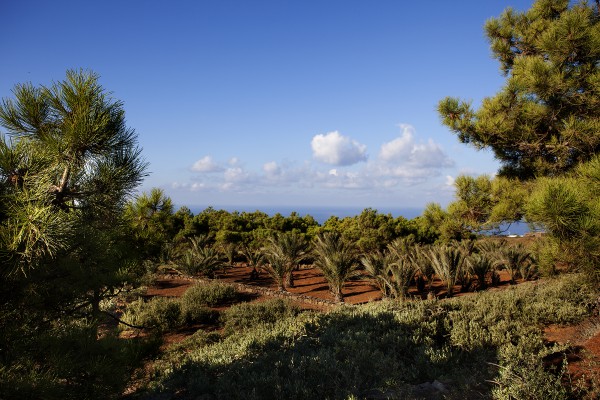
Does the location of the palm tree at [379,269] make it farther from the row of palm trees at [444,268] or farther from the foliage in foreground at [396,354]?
the foliage in foreground at [396,354]

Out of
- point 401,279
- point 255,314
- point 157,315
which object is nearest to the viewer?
point 255,314

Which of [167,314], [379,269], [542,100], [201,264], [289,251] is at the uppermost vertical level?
[542,100]

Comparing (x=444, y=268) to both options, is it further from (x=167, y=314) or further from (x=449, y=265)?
(x=167, y=314)

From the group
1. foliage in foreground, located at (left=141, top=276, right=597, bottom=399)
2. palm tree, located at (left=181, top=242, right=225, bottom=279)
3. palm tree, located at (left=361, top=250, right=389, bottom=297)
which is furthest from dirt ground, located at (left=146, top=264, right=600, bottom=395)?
palm tree, located at (left=361, top=250, right=389, bottom=297)

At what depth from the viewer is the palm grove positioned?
307 centimetres

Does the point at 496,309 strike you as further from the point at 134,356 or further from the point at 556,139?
the point at 134,356

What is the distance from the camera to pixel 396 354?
17.4ft

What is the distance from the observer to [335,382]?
4371 mm

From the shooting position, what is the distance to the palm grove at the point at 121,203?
121 inches

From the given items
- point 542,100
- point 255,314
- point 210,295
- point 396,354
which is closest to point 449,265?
point 542,100

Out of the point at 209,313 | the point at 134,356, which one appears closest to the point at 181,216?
the point at 209,313

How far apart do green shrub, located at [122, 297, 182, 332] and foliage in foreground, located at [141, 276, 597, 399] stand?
7.92ft

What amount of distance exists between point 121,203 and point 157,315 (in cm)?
783

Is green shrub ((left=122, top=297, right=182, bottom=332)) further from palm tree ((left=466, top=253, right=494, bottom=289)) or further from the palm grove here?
palm tree ((left=466, top=253, right=494, bottom=289))
